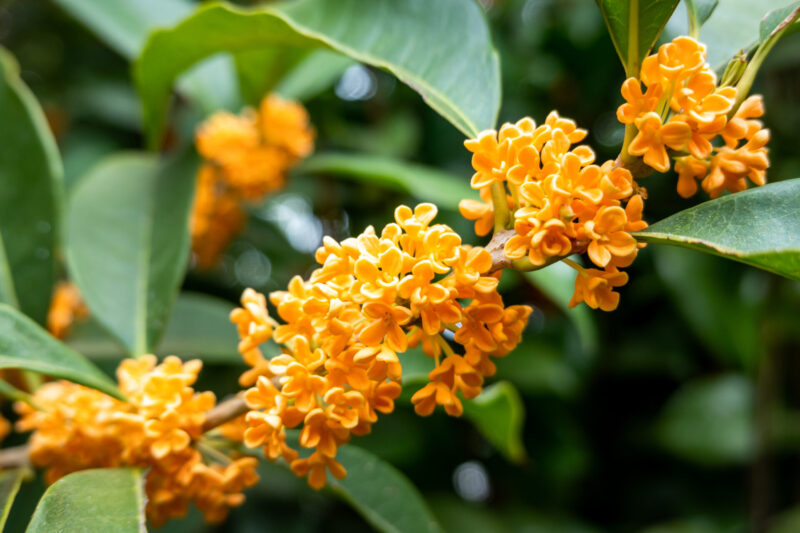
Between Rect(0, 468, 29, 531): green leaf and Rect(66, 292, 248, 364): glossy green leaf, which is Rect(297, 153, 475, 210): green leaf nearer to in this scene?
Rect(66, 292, 248, 364): glossy green leaf

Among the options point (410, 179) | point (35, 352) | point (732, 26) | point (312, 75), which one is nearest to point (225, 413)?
point (35, 352)

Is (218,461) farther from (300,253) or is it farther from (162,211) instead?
(300,253)

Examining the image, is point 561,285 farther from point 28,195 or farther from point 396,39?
point 28,195

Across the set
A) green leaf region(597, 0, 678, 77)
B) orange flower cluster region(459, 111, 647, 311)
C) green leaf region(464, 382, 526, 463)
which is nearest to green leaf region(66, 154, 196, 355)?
green leaf region(464, 382, 526, 463)

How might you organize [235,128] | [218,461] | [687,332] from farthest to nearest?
[687,332]
[235,128]
[218,461]

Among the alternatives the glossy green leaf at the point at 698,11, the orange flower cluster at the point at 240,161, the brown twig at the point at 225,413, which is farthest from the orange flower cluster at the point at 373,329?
the orange flower cluster at the point at 240,161

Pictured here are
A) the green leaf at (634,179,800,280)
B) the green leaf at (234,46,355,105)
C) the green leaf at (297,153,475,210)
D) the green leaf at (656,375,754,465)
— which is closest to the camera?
the green leaf at (634,179,800,280)

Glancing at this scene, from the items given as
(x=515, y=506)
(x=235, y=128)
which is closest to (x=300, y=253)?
(x=235, y=128)
